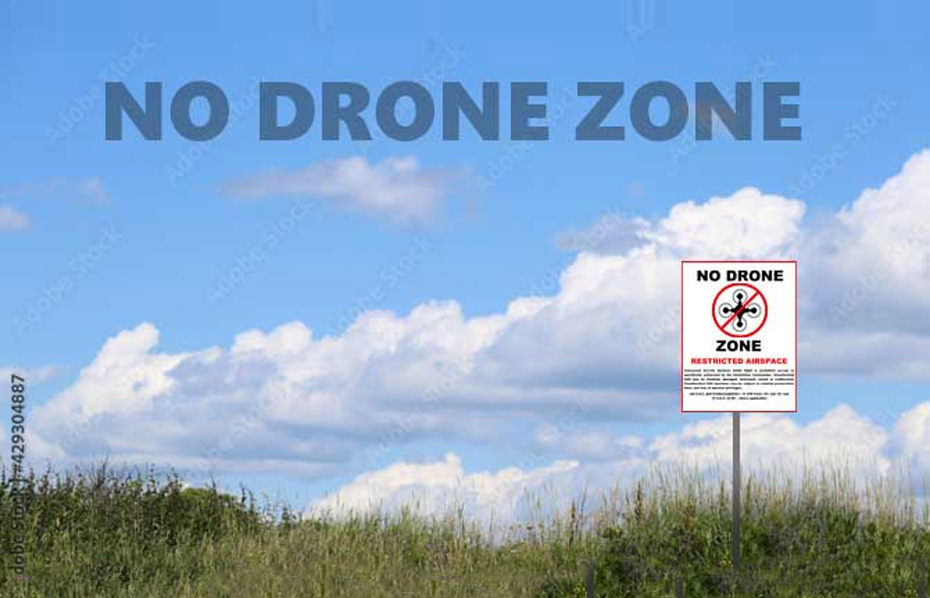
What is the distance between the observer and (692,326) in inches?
780

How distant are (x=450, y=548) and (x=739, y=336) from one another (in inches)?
248

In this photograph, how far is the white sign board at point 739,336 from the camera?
19781 mm

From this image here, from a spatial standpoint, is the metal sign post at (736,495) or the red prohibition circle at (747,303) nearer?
the metal sign post at (736,495)

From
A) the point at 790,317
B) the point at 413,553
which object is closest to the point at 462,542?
the point at 413,553

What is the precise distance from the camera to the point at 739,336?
19.9 metres

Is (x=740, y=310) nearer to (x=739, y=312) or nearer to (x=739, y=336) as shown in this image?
(x=739, y=312)

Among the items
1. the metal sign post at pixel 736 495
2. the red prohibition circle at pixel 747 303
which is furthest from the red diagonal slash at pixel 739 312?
the metal sign post at pixel 736 495

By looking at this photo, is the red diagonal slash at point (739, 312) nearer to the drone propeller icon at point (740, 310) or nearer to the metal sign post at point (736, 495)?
the drone propeller icon at point (740, 310)

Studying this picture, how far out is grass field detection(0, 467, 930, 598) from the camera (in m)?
18.5

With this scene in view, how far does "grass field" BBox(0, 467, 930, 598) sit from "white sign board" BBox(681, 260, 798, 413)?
2.45 metres

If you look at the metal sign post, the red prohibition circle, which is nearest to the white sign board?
the red prohibition circle

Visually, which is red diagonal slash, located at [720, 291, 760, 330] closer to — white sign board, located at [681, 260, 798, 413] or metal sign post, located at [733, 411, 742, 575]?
white sign board, located at [681, 260, 798, 413]

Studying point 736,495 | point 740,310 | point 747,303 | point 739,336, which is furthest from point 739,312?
point 736,495

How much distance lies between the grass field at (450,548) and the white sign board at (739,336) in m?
2.45
